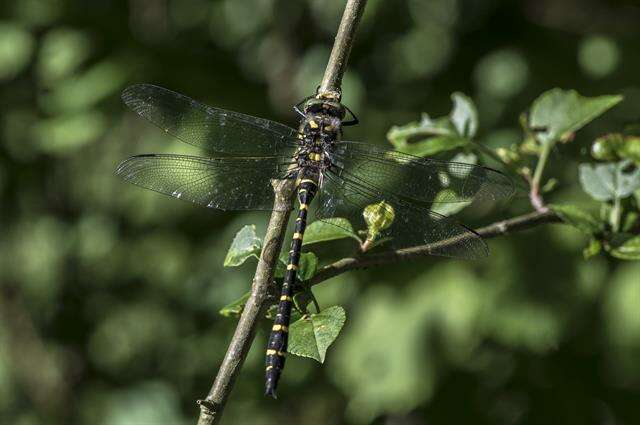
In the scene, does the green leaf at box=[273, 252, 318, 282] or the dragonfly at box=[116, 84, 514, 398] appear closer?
the green leaf at box=[273, 252, 318, 282]

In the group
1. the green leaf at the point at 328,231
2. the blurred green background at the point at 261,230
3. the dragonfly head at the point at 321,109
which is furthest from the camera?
the blurred green background at the point at 261,230

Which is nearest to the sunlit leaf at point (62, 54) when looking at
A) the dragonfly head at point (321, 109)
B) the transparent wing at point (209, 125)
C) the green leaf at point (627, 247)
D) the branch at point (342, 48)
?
the transparent wing at point (209, 125)

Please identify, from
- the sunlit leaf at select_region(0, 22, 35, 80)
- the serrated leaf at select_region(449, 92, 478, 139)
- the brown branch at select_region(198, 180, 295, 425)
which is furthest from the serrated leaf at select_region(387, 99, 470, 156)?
the sunlit leaf at select_region(0, 22, 35, 80)

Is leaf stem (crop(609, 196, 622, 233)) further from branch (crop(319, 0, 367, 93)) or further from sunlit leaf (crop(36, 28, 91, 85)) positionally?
sunlit leaf (crop(36, 28, 91, 85))

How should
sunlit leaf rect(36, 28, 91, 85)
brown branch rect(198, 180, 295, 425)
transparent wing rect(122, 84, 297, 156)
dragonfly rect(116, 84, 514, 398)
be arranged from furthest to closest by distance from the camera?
sunlit leaf rect(36, 28, 91, 85)
transparent wing rect(122, 84, 297, 156)
dragonfly rect(116, 84, 514, 398)
brown branch rect(198, 180, 295, 425)

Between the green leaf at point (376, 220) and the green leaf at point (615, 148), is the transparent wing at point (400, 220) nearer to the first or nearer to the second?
the green leaf at point (376, 220)
